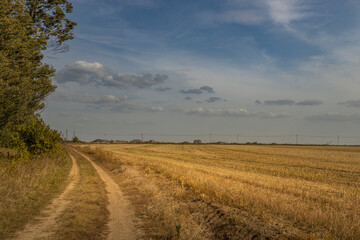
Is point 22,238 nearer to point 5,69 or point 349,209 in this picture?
point 349,209

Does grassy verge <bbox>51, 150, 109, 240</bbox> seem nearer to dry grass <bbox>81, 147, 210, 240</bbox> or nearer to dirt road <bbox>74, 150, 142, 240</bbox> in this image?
dirt road <bbox>74, 150, 142, 240</bbox>

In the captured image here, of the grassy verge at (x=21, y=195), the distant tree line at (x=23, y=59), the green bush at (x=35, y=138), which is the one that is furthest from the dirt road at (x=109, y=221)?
the green bush at (x=35, y=138)

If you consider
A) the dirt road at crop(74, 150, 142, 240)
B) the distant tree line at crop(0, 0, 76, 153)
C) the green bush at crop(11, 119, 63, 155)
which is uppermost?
the distant tree line at crop(0, 0, 76, 153)

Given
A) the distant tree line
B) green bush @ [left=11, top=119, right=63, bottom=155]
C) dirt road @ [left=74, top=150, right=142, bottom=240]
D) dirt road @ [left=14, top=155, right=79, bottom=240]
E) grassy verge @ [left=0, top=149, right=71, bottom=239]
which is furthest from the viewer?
green bush @ [left=11, top=119, right=63, bottom=155]

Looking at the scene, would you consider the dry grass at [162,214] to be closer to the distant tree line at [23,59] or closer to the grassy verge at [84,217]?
the grassy verge at [84,217]

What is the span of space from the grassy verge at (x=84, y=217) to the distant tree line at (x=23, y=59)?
338 inches

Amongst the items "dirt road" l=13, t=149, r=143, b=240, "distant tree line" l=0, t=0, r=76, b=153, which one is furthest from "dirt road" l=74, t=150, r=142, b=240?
"distant tree line" l=0, t=0, r=76, b=153

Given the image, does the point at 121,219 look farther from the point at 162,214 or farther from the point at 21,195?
the point at 21,195

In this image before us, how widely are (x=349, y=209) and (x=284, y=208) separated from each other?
9.90ft

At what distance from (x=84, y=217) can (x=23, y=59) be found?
1537 cm

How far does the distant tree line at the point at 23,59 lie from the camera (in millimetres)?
16938

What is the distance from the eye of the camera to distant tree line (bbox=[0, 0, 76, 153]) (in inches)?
667

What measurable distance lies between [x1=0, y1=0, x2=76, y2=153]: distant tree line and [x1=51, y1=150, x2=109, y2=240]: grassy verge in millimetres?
8596

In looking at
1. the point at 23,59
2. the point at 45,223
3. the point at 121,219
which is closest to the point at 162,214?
the point at 121,219
